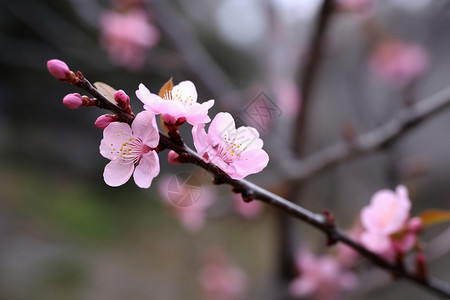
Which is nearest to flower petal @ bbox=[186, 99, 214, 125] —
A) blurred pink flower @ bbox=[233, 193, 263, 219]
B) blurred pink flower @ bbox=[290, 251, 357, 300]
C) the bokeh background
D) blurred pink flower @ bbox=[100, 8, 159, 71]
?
blurred pink flower @ bbox=[290, 251, 357, 300]

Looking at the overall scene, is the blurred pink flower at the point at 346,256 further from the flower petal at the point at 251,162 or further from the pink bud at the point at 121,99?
the pink bud at the point at 121,99

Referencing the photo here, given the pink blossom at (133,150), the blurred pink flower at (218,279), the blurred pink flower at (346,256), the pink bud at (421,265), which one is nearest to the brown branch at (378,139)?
the blurred pink flower at (346,256)

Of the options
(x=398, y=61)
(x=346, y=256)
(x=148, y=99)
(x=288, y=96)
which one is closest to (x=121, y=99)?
(x=148, y=99)

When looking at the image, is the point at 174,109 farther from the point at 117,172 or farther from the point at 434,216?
the point at 434,216

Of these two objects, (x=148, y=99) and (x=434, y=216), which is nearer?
(x=148, y=99)

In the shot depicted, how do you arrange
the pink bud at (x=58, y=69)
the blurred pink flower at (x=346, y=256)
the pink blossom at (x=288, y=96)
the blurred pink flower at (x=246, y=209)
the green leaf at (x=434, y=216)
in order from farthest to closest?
the pink blossom at (x=288, y=96) → the blurred pink flower at (x=246, y=209) → the blurred pink flower at (x=346, y=256) → the green leaf at (x=434, y=216) → the pink bud at (x=58, y=69)

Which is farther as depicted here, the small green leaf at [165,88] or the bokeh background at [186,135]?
the bokeh background at [186,135]

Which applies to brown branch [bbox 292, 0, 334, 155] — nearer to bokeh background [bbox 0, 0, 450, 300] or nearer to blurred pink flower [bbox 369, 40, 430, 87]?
bokeh background [bbox 0, 0, 450, 300]
